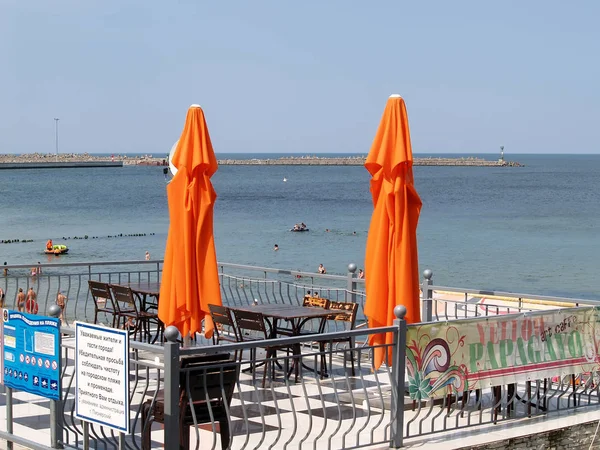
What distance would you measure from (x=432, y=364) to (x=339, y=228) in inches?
2638

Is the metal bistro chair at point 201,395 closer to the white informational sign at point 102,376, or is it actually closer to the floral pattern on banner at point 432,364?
the white informational sign at point 102,376

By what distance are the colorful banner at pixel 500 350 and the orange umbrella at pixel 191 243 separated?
303 cm

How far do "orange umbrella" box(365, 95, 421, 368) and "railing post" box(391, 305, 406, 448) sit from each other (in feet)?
4.18

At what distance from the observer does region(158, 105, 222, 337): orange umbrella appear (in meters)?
10.4

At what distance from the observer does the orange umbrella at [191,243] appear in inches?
408

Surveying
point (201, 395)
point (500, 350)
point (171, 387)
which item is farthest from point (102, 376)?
point (500, 350)

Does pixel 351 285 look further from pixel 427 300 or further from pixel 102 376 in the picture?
pixel 102 376

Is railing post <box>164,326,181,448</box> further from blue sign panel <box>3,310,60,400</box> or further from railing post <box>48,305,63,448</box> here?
railing post <box>48,305,63,448</box>

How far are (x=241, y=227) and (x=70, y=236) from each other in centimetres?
1443

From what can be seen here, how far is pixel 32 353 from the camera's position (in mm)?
7477

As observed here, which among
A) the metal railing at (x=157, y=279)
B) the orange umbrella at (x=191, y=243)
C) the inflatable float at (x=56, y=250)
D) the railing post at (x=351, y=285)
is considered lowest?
the inflatable float at (x=56, y=250)

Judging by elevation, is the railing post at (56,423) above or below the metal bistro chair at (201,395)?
below

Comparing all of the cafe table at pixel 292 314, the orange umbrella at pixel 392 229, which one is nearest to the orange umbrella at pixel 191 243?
the cafe table at pixel 292 314

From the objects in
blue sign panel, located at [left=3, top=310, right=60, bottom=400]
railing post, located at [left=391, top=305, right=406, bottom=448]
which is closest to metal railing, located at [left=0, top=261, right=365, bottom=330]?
blue sign panel, located at [left=3, top=310, right=60, bottom=400]
